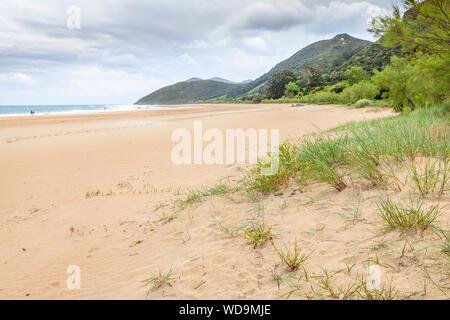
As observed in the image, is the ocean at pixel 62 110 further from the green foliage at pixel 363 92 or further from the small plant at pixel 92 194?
the green foliage at pixel 363 92

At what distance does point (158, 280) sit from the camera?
7.64 ft

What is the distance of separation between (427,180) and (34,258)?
16.8 feet

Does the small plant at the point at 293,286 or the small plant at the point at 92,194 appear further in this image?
the small plant at the point at 92,194

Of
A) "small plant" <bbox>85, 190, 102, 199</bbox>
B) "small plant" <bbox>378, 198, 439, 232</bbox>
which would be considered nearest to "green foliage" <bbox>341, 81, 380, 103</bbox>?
"small plant" <bbox>378, 198, 439, 232</bbox>

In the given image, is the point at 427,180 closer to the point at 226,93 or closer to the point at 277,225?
the point at 277,225

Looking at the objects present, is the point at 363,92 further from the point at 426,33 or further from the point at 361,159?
the point at 361,159

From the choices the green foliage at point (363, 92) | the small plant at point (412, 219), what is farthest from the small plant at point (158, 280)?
the green foliage at point (363, 92)

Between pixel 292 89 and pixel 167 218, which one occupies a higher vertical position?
pixel 292 89

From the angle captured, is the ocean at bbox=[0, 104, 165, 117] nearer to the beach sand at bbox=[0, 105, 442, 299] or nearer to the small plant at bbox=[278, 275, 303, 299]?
the beach sand at bbox=[0, 105, 442, 299]

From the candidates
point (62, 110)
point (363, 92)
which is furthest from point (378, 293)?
point (62, 110)

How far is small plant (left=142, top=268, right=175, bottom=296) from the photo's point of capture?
2.27 m

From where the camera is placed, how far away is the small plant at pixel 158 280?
227 cm

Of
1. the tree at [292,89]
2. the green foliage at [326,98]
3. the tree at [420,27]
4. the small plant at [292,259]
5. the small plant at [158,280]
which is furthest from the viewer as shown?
the tree at [292,89]
